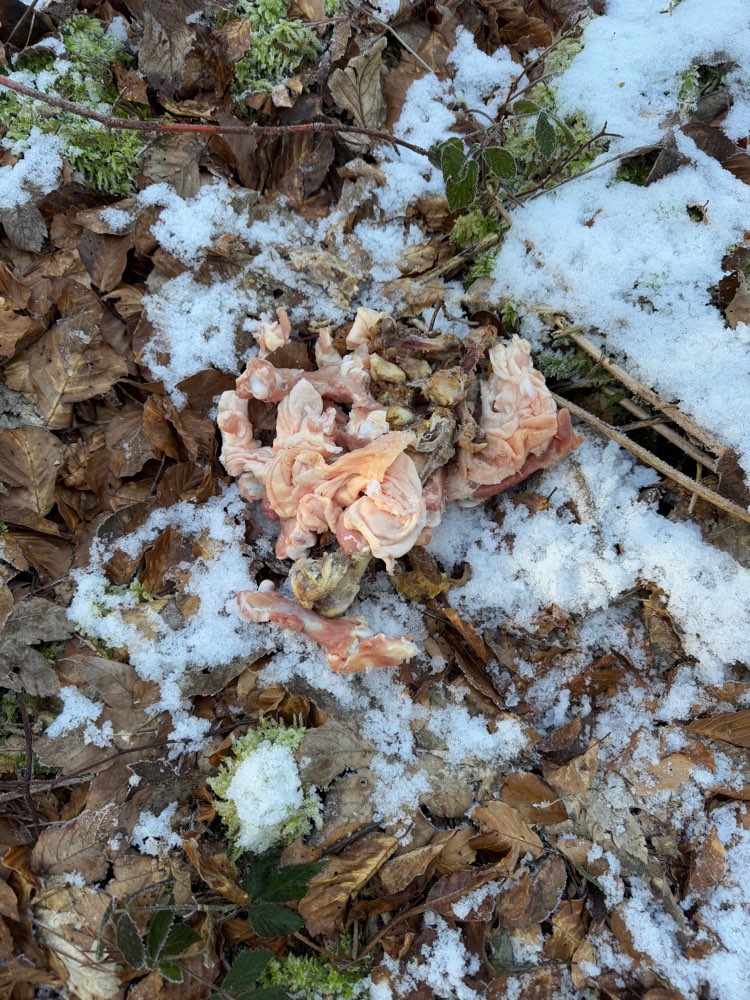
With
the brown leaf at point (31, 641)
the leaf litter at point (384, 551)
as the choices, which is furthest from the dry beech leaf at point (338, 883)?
the brown leaf at point (31, 641)

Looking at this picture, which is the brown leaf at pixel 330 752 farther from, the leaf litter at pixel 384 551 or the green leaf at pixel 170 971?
the green leaf at pixel 170 971

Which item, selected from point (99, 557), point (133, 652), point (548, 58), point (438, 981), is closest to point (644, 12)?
point (548, 58)

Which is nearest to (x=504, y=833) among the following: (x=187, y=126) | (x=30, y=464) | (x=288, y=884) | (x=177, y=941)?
(x=288, y=884)

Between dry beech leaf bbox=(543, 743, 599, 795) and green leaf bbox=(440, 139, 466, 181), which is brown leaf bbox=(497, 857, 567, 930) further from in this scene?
green leaf bbox=(440, 139, 466, 181)

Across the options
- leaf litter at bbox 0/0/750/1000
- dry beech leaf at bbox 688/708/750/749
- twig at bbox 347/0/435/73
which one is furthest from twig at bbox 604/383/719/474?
twig at bbox 347/0/435/73

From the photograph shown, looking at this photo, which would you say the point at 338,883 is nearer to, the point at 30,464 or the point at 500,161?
the point at 30,464

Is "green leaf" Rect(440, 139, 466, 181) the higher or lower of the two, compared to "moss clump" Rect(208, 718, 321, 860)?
higher
